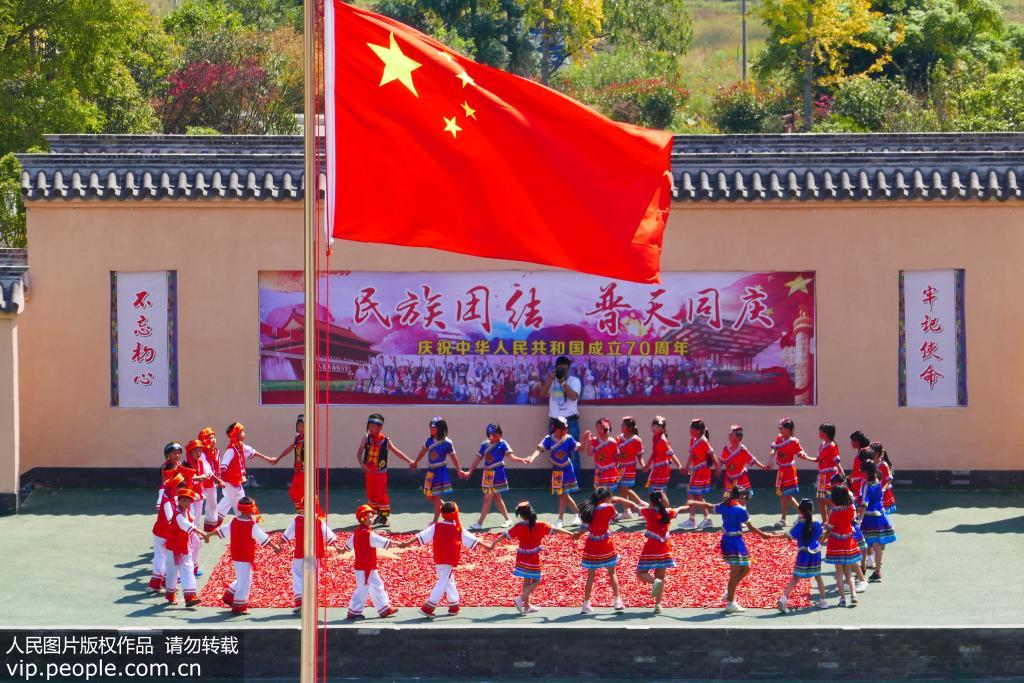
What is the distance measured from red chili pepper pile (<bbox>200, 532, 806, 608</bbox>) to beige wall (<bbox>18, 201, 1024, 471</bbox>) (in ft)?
10.4

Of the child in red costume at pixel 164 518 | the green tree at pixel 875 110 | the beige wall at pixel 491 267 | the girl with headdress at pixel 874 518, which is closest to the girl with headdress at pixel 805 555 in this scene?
the girl with headdress at pixel 874 518

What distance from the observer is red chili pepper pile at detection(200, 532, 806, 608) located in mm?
15242

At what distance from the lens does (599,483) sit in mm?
18297

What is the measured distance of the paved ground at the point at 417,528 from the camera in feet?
47.8

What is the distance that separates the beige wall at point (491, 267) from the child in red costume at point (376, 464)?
2.08 m

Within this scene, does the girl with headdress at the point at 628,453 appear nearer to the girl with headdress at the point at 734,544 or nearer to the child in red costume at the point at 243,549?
the girl with headdress at the point at 734,544

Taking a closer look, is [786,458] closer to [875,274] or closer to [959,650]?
[875,274]

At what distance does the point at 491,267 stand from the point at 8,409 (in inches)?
255

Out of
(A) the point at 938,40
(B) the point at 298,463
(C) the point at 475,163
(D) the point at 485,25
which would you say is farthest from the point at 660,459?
(D) the point at 485,25

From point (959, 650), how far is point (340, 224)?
23.5 feet

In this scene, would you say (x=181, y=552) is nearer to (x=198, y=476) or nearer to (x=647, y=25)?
(x=198, y=476)

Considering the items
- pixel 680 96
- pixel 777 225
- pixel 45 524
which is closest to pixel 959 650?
pixel 777 225

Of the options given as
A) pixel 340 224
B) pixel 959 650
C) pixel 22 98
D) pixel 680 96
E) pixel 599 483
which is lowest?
pixel 959 650

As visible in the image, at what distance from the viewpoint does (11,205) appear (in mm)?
25719
